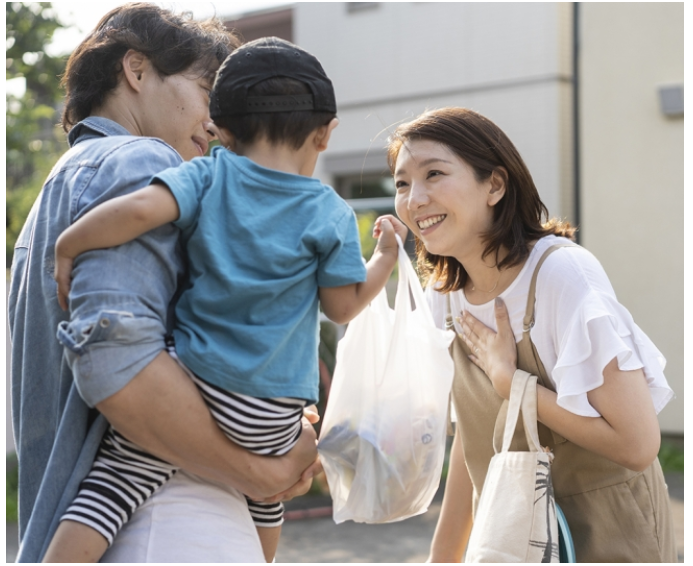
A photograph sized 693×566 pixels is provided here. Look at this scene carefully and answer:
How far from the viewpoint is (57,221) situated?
1.65 meters

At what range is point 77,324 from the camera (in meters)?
1.51

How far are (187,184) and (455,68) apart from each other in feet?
30.6

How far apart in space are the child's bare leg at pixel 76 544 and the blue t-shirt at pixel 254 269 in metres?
0.36

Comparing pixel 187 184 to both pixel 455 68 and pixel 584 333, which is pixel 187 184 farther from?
pixel 455 68

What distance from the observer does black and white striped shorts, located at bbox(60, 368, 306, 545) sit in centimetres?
154

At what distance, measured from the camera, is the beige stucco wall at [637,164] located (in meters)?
8.48

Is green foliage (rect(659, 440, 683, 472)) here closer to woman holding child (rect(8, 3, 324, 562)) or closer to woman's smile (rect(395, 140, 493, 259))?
woman's smile (rect(395, 140, 493, 259))

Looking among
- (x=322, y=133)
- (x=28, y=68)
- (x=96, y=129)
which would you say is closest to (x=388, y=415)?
(x=322, y=133)

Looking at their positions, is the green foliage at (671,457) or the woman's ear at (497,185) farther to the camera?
the green foliage at (671,457)

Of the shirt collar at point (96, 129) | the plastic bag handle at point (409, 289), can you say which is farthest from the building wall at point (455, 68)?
the shirt collar at point (96, 129)

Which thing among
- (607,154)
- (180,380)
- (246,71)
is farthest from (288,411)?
(607,154)

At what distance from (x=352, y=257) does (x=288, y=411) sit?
0.35m

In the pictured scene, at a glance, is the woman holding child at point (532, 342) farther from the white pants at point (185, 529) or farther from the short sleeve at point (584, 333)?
the white pants at point (185, 529)

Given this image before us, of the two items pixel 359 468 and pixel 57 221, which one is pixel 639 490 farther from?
pixel 57 221
